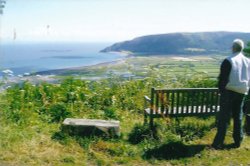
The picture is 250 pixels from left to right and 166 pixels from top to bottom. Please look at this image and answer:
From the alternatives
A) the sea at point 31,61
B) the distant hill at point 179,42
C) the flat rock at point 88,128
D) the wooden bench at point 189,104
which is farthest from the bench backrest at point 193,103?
the distant hill at point 179,42

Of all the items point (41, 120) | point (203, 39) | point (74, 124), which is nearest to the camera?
point (74, 124)

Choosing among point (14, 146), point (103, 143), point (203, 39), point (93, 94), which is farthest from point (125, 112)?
point (203, 39)

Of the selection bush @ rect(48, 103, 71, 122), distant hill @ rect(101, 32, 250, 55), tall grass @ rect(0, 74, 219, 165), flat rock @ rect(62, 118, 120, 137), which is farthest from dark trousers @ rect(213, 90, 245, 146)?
distant hill @ rect(101, 32, 250, 55)

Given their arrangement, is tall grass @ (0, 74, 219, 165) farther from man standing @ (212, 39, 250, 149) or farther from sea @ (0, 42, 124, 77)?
sea @ (0, 42, 124, 77)

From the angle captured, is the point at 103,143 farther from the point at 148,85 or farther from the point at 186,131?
Answer: the point at 148,85

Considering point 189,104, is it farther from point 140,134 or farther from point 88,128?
point 88,128

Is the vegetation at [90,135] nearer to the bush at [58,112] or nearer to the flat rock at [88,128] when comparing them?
the bush at [58,112]

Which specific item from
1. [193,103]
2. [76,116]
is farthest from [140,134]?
[76,116]
